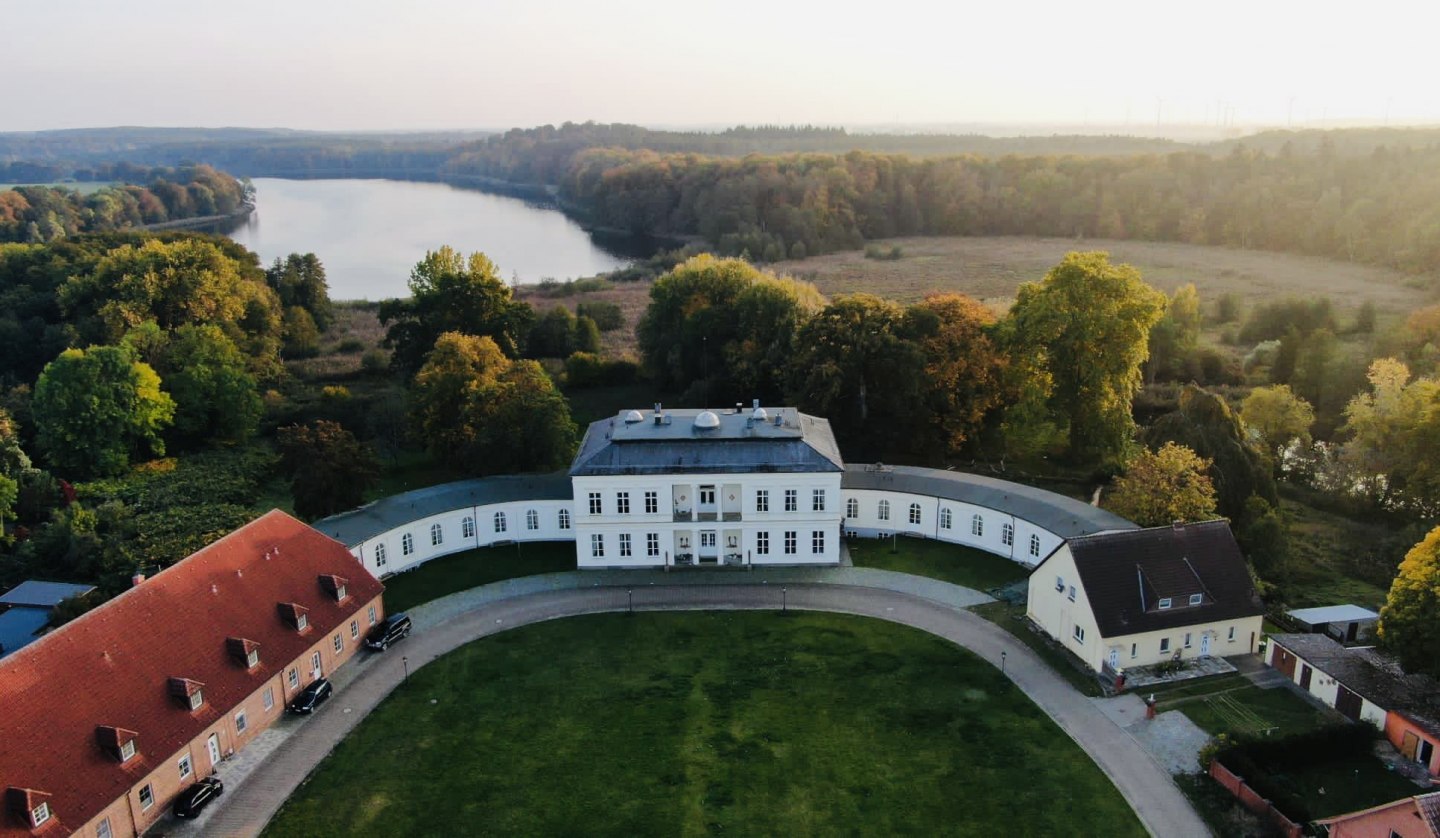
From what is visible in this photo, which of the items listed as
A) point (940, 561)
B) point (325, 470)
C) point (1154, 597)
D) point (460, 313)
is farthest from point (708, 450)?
point (460, 313)

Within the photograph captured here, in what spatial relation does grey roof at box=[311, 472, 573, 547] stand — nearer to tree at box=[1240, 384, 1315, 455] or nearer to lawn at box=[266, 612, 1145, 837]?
lawn at box=[266, 612, 1145, 837]

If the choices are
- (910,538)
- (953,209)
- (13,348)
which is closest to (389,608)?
(910,538)

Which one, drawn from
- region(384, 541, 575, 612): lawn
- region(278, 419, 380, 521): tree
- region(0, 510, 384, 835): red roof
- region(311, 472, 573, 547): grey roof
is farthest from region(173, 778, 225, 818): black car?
region(278, 419, 380, 521): tree

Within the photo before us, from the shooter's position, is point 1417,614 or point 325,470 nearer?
point 1417,614

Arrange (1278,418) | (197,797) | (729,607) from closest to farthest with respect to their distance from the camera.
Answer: (197,797), (729,607), (1278,418)

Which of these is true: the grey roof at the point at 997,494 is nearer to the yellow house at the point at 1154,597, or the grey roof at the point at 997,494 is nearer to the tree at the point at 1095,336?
the yellow house at the point at 1154,597

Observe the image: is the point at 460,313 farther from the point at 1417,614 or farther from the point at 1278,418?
the point at 1417,614
